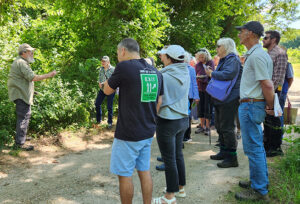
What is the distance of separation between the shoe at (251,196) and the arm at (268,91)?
111 cm

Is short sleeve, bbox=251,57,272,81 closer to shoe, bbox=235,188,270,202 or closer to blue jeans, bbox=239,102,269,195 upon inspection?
blue jeans, bbox=239,102,269,195

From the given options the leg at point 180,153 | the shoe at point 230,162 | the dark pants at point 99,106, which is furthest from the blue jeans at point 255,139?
the dark pants at point 99,106

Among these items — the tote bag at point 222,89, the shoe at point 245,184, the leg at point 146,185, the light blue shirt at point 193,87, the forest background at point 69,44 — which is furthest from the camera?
the forest background at point 69,44

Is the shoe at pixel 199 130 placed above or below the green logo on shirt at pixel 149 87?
below

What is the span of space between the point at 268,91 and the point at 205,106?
147 inches

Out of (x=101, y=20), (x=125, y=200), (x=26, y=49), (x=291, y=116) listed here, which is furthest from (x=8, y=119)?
(x=291, y=116)

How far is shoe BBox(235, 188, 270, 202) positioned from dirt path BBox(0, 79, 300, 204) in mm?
259

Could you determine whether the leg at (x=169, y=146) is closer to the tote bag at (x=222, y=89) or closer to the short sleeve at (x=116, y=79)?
the short sleeve at (x=116, y=79)

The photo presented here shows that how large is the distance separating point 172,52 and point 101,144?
12.1ft

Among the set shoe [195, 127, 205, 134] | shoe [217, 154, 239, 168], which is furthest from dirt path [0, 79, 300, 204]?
shoe [195, 127, 205, 134]

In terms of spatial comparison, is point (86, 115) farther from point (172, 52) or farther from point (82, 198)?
point (172, 52)

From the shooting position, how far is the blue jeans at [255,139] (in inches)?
125

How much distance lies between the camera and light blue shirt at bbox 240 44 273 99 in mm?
3025

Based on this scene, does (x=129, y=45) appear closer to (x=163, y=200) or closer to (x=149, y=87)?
(x=149, y=87)
